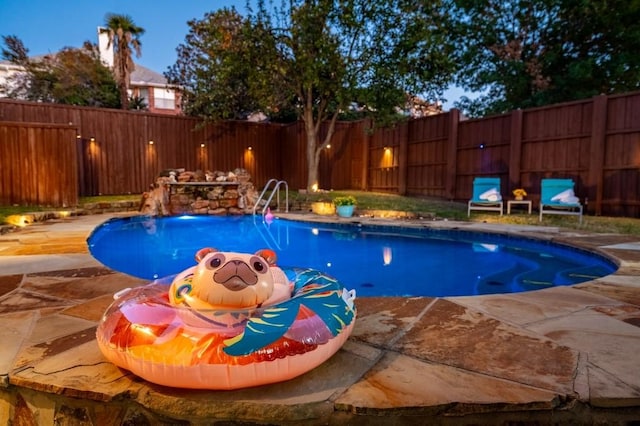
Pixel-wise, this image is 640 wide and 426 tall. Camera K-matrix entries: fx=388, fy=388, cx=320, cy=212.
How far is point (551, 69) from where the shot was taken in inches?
492

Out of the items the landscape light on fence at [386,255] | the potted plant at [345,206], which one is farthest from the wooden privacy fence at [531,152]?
the landscape light on fence at [386,255]

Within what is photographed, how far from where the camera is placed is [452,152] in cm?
1005

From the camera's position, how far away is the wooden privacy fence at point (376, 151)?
7172 millimetres

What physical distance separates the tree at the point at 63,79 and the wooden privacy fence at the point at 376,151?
4.88m

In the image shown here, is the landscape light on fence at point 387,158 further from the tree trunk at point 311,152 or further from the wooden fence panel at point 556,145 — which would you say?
the wooden fence panel at point 556,145

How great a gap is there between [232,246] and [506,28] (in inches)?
472

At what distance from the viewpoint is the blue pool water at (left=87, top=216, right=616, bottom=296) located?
13.6 feet

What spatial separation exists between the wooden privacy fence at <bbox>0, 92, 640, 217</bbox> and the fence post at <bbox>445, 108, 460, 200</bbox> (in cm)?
3

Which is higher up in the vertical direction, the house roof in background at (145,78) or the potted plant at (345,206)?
the house roof in background at (145,78)

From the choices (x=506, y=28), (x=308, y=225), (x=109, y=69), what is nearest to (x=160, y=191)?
(x=308, y=225)

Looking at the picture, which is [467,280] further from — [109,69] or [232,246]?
[109,69]

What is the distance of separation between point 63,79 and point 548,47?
18.0 metres

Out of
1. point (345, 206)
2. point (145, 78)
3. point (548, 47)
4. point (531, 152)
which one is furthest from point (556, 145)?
point (145, 78)

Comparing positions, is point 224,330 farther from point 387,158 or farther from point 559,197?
point 387,158
